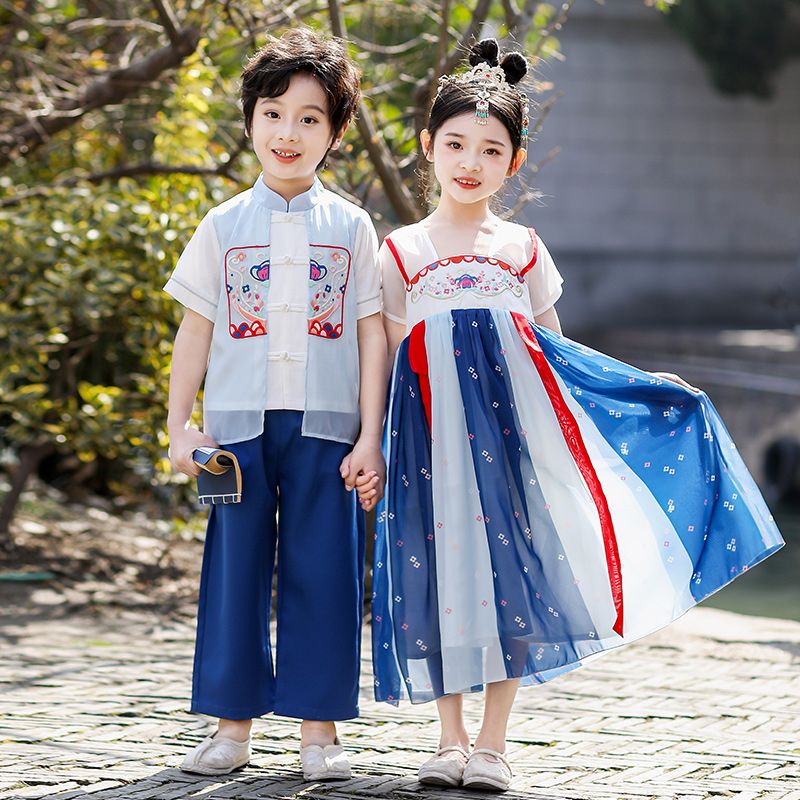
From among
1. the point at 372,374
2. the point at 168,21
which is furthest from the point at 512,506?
the point at 168,21

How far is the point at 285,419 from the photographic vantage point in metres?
3.01

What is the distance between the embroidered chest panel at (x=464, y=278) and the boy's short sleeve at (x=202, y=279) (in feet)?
1.43

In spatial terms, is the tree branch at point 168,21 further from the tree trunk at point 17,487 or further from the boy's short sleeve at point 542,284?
the boy's short sleeve at point 542,284

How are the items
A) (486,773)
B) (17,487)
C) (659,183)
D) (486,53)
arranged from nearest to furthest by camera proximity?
(486,773) < (486,53) < (17,487) < (659,183)

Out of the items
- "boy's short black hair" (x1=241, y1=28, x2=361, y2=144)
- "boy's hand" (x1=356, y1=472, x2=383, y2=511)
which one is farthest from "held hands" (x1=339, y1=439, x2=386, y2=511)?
"boy's short black hair" (x1=241, y1=28, x2=361, y2=144)

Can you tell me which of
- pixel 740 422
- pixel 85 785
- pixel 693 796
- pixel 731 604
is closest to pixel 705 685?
pixel 693 796

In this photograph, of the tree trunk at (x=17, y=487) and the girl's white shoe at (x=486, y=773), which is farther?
the tree trunk at (x=17, y=487)

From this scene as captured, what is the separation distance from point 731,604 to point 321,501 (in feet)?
17.1

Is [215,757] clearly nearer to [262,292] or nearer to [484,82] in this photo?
[262,292]

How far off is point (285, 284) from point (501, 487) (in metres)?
0.63

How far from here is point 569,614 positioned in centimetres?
297

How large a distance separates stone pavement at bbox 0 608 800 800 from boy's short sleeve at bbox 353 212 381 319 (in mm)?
1015

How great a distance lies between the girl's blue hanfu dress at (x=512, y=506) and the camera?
9.73 ft

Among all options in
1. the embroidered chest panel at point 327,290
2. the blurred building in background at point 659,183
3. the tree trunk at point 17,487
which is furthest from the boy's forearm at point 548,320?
the blurred building in background at point 659,183
